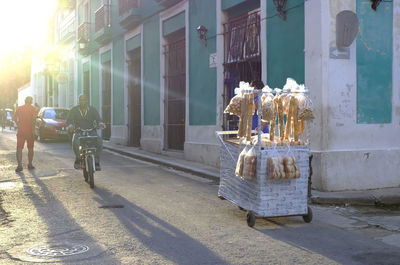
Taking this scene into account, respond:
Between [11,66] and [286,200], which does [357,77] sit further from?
[11,66]

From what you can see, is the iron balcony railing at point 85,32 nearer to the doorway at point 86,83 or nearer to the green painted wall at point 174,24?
the doorway at point 86,83

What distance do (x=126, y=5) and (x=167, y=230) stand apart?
14935mm

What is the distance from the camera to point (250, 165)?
6.09 meters

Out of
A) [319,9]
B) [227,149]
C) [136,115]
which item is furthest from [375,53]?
[136,115]

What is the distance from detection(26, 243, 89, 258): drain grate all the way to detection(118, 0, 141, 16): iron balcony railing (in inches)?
579

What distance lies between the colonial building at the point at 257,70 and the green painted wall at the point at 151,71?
0.12 feet

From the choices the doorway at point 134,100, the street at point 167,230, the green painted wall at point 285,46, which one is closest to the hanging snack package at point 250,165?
the street at point 167,230

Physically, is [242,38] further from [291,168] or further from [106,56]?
[106,56]

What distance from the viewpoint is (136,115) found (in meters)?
19.8

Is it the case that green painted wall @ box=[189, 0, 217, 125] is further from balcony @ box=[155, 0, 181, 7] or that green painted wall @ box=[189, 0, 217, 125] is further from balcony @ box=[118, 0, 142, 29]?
balcony @ box=[118, 0, 142, 29]

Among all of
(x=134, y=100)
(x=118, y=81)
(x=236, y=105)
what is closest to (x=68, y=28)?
(x=118, y=81)

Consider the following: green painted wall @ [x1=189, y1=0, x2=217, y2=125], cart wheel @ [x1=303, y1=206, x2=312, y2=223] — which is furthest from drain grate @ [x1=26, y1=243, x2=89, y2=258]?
green painted wall @ [x1=189, y1=0, x2=217, y2=125]

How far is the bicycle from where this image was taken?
30.4ft

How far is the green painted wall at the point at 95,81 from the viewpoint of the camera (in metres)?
25.0
